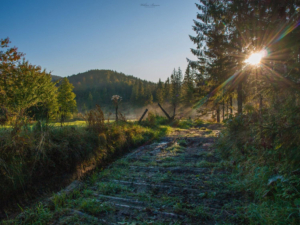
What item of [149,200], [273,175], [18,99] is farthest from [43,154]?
[18,99]

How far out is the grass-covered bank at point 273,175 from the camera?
2.06 m

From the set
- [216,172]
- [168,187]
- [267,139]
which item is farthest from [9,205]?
[267,139]

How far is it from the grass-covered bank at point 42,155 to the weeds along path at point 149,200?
66 centimetres

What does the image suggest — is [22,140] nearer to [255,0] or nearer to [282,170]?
[282,170]

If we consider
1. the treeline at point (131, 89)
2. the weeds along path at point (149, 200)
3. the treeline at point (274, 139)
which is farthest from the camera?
the treeline at point (131, 89)

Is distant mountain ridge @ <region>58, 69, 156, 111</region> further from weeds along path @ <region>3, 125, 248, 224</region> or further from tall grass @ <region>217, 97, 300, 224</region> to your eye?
tall grass @ <region>217, 97, 300, 224</region>

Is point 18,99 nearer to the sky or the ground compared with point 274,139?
nearer to the sky

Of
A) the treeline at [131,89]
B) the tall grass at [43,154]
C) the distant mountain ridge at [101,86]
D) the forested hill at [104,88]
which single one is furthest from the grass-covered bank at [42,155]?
the distant mountain ridge at [101,86]

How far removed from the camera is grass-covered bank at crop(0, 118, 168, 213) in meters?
3.02

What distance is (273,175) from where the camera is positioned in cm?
271

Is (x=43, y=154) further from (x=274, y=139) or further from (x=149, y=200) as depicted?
(x=274, y=139)

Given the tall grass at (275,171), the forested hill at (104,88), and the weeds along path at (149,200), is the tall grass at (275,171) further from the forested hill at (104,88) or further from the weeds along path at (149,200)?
the forested hill at (104,88)

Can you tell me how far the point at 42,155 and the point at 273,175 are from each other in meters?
4.37

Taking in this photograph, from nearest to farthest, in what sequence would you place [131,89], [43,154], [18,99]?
[43,154]
[18,99]
[131,89]
